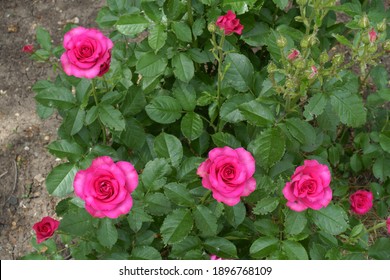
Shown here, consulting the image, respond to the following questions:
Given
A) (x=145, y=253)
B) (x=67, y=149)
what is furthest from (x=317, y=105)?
(x=67, y=149)

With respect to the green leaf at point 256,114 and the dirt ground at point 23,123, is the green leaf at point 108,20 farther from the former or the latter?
the dirt ground at point 23,123


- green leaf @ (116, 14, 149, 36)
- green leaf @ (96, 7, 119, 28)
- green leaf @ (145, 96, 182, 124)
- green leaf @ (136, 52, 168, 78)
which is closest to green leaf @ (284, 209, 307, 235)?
green leaf @ (145, 96, 182, 124)

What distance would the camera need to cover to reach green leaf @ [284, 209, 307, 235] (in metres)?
1.26

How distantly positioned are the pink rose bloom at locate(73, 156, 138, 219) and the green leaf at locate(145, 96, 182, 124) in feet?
1.16

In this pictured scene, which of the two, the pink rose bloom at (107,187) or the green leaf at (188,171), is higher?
the pink rose bloom at (107,187)

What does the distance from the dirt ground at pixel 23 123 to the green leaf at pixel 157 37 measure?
4.11 ft

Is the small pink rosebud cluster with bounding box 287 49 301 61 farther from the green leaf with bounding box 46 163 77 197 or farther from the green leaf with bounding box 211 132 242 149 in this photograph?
the green leaf with bounding box 46 163 77 197

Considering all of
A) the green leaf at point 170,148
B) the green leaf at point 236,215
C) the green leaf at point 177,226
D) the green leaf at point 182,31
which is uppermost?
the green leaf at point 182,31

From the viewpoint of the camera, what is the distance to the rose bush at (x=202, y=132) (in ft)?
3.85

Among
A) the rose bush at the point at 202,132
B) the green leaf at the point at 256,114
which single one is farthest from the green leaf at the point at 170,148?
the green leaf at the point at 256,114

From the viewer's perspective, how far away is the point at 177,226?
4.21 feet

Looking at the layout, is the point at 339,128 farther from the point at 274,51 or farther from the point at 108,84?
the point at 108,84

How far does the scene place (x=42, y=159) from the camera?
2.44 m
